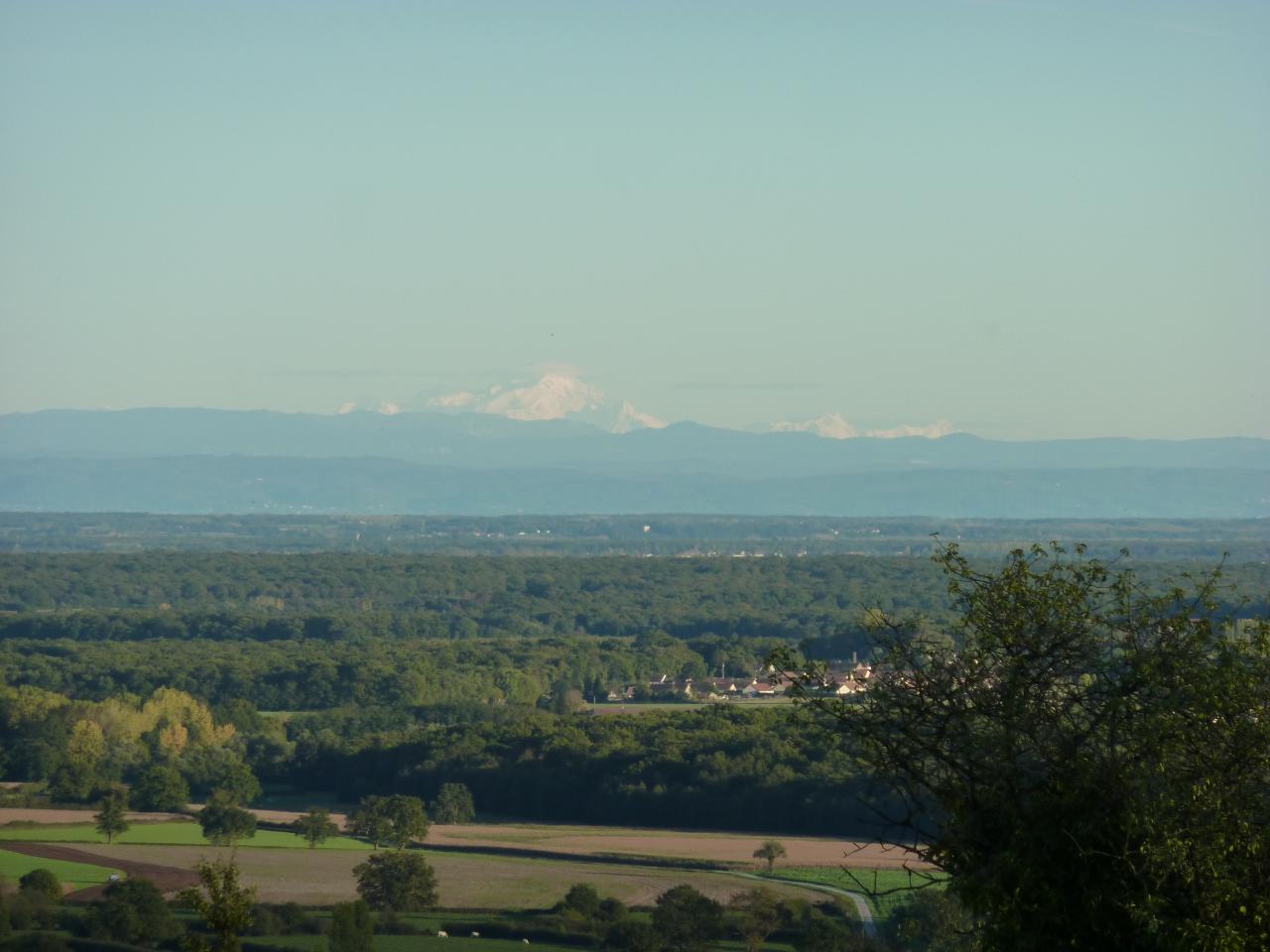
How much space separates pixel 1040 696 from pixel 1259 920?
1.95m

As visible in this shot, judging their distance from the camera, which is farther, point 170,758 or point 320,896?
point 170,758

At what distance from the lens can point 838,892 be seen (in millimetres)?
37875

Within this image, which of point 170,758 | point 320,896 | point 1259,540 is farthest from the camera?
point 1259,540

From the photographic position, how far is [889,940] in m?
29.2

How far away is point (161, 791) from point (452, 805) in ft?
28.2

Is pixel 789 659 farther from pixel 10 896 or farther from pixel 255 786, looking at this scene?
pixel 255 786

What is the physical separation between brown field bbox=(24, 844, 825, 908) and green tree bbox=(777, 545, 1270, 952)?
2575 cm

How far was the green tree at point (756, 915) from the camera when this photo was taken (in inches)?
1330

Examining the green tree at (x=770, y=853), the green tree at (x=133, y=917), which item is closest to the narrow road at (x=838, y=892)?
the green tree at (x=770, y=853)

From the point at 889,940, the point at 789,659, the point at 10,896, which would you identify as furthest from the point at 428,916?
the point at 789,659

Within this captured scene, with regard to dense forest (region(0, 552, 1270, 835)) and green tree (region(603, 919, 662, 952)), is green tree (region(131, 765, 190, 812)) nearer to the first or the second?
dense forest (region(0, 552, 1270, 835))

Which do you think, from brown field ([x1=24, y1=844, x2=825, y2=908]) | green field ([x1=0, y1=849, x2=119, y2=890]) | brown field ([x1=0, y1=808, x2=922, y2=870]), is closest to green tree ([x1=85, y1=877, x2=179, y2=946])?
brown field ([x1=24, y1=844, x2=825, y2=908])

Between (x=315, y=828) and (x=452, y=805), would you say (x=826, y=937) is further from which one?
(x=452, y=805)

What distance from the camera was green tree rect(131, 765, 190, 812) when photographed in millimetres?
55969
